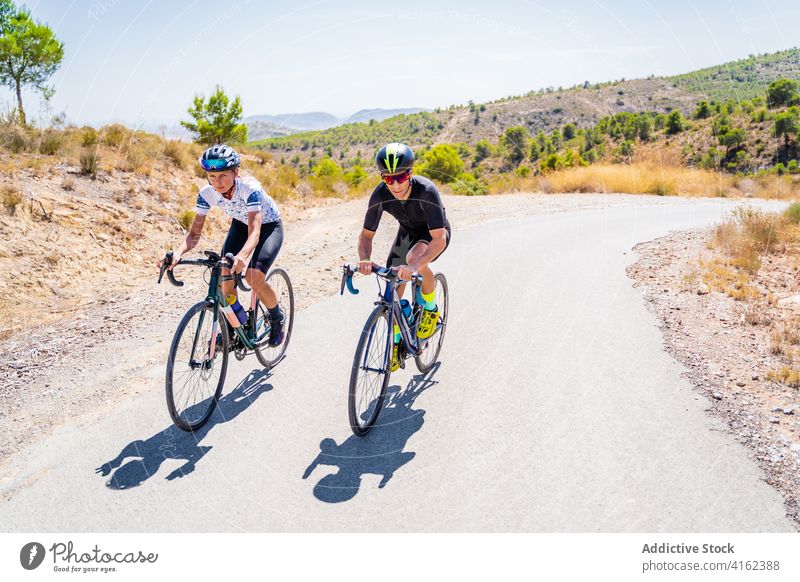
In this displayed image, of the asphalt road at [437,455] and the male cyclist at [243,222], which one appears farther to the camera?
the male cyclist at [243,222]

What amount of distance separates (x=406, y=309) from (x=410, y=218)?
0.84 metres

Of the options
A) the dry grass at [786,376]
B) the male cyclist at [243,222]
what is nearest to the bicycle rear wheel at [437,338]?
the male cyclist at [243,222]

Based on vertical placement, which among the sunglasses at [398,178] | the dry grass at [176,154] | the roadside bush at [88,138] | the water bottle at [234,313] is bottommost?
the water bottle at [234,313]

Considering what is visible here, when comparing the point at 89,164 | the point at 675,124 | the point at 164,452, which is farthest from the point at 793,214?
the point at 675,124

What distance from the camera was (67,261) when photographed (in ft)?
28.6

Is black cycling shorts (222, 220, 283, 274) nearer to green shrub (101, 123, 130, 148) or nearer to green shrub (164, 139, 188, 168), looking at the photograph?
green shrub (101, 123, 130, 148)

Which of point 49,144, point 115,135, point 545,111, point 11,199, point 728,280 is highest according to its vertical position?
point 545,111

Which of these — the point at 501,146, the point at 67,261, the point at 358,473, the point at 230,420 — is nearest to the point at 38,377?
the point at 230,420

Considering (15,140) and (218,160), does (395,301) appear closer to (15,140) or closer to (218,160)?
(218,160)

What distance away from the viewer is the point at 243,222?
4965mm

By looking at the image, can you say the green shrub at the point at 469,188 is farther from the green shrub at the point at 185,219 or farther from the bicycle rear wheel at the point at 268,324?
the bicycle rear wheel at the point at 268,324

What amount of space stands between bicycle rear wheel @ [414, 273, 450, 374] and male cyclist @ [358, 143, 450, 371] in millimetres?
407

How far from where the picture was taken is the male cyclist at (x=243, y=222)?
4.37m
